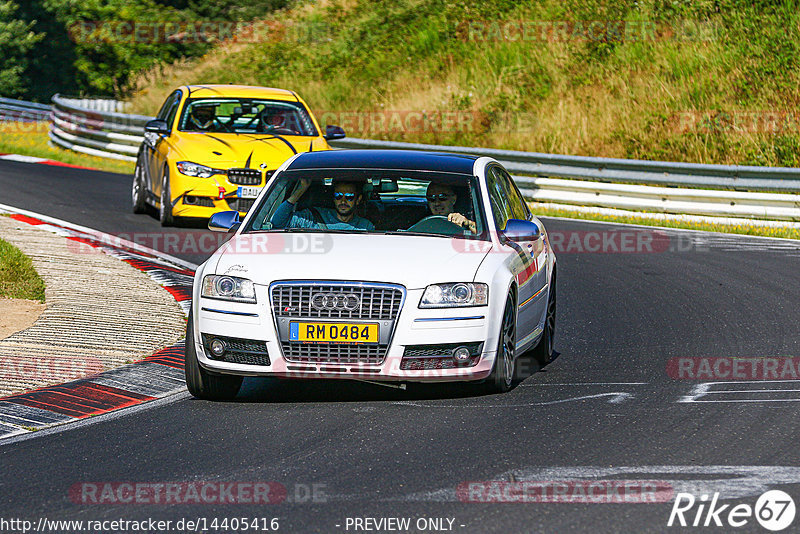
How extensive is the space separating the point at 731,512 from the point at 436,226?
12.1 ft


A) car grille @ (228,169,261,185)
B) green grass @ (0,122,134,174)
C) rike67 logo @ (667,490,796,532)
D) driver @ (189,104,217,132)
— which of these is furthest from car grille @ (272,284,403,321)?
green grass @ (0,122,134,174)

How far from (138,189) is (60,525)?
1325 cm

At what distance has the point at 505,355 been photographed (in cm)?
828

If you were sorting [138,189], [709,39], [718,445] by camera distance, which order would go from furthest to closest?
[709,39], [138,189], [718,445]

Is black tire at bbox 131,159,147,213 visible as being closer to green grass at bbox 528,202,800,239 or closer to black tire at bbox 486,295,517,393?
green grass at bbox 528,202,800,239

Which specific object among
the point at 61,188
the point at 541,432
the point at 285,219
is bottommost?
the point at 61,188

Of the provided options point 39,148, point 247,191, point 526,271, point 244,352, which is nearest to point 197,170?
point 247,191

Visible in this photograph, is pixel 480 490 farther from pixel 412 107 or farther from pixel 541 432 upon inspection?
pixel 412 107

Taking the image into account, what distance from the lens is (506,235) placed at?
877 centimetres

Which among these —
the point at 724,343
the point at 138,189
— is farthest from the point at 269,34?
the point at 724,343

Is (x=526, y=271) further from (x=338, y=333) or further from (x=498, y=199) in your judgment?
(x=338, y=333)

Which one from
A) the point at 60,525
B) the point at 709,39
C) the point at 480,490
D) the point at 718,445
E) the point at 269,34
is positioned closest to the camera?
the point at 60,525

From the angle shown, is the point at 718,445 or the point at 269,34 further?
the point at 269,34

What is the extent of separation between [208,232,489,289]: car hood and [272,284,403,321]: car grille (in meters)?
0.06
